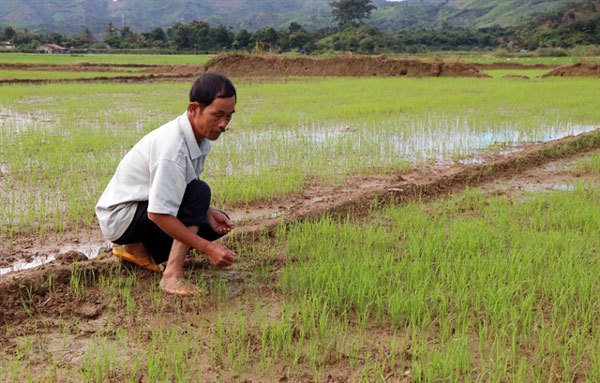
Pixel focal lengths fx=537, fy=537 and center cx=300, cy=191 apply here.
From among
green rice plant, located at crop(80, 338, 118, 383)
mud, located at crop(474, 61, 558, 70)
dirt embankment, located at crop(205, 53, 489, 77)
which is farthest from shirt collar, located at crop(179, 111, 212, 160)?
mud, located at crop(474, 61, 558, 70)

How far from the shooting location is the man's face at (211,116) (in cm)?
244

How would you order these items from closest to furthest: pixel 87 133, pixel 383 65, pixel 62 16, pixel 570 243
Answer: pixel 570 243 < pixel 87 133 < pixel 383 65 < pixel 62 16

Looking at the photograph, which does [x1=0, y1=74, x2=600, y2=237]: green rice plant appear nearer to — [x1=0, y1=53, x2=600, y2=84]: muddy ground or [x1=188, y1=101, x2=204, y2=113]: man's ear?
[x1=188, y1=101, x2=204, y2=113]: man's ear

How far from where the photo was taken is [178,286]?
2596 mm

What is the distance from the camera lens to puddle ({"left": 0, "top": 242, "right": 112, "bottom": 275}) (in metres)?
3.06

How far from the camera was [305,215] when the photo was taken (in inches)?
154

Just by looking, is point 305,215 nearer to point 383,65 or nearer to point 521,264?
point 521,264

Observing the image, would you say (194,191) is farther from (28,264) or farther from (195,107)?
(28,264)

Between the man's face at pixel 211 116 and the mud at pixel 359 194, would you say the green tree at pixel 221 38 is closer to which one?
the mud at pixel 359 194

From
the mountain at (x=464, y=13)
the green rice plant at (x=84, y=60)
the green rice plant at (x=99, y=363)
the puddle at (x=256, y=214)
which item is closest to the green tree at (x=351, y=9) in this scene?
the mountain at (x=464, y=13)

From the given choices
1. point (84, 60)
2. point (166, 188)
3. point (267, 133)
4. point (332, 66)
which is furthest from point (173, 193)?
point (84, 60)

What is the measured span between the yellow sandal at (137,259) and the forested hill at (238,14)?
67972 millimetres

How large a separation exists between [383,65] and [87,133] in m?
15.6

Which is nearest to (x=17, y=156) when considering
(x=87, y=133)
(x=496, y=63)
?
(x=87, y=133)
